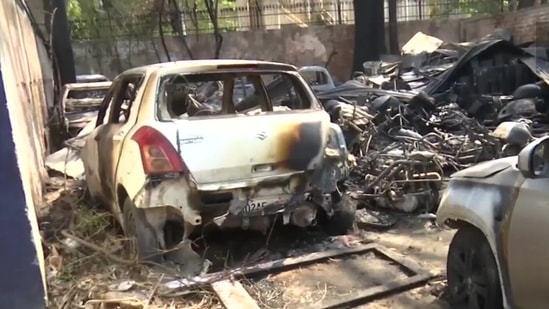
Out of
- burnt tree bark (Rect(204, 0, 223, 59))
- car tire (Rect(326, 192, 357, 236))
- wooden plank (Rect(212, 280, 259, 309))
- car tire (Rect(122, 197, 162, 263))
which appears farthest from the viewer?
burnt tree bark (Rect(204, 0, 223, 59))

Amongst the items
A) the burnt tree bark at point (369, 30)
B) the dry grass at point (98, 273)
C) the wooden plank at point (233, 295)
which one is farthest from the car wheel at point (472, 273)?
the burnt tree bark at point (369, 30)

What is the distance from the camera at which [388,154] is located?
714 centimetres

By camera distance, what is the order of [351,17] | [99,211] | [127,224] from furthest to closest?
[351,17] → [99,211] → [127,224]

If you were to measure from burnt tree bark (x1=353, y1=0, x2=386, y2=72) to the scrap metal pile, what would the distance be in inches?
75.4

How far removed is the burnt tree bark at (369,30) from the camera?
16.7 metres

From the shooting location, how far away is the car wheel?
3.50 m

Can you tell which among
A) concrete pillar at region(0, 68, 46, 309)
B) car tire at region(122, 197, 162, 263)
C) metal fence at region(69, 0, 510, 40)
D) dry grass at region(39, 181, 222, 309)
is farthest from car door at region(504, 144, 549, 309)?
metal fence at region(69, 0, 510, 40)

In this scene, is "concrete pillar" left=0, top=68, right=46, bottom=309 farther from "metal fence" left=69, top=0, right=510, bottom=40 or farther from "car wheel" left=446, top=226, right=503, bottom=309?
"metal fence" left=69, top=0, right=510, bottom=40

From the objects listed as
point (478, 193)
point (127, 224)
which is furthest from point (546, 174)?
point (127, 224)

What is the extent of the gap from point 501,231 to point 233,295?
1960 millimetres

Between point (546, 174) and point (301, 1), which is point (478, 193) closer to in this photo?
point (546, 174)

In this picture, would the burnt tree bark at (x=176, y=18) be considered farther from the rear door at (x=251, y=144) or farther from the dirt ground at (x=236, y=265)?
the rear door at (x=251, y=144)

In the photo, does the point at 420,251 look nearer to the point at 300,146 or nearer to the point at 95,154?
the point at 300,146

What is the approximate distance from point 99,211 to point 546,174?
15.1ft
